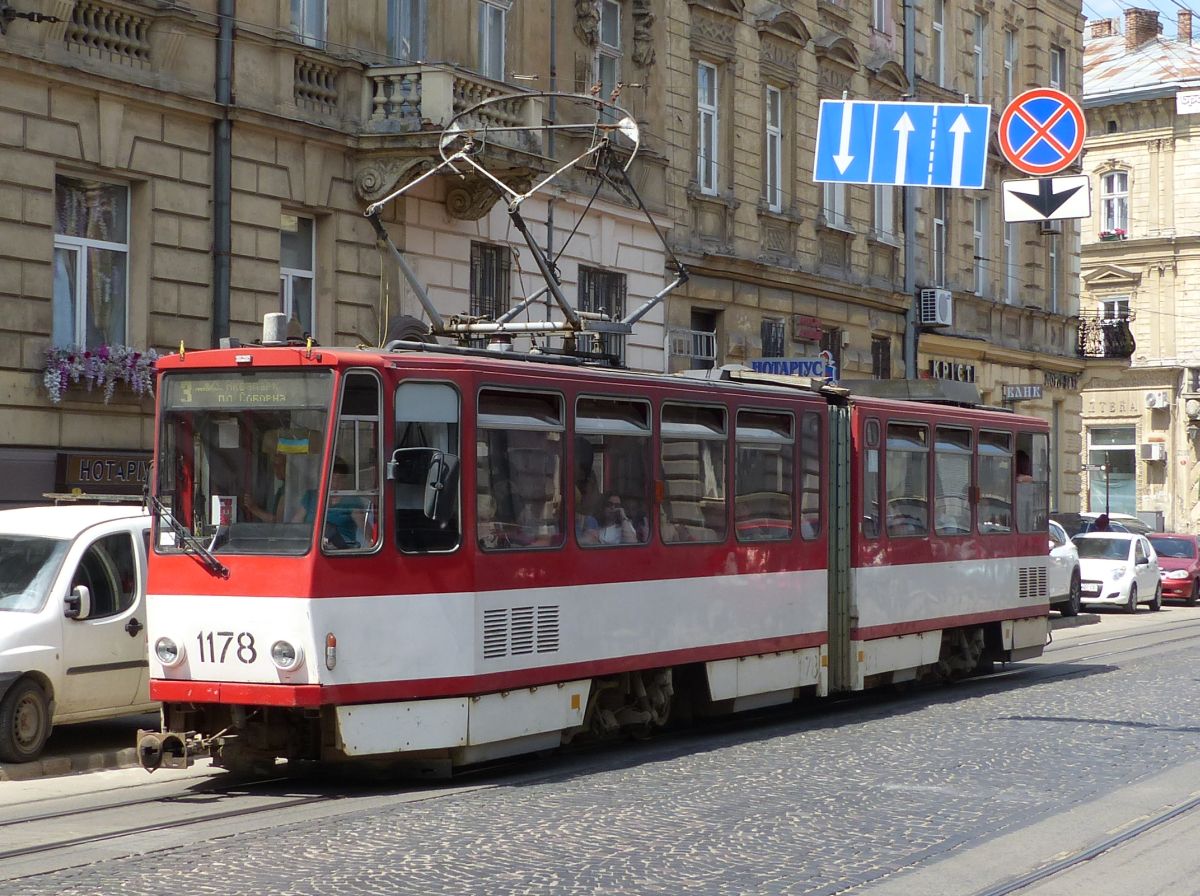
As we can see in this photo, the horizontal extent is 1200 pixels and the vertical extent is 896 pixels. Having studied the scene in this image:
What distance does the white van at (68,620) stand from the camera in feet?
39.0

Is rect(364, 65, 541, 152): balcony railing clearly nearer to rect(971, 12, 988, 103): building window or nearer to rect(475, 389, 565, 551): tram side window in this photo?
rect(475, 389, 565, 551): tram side window

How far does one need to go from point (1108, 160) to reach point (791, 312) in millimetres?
35416

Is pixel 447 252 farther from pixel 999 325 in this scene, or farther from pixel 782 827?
pixel 999 325

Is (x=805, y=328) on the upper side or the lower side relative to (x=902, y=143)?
lower

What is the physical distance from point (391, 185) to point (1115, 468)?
152ft

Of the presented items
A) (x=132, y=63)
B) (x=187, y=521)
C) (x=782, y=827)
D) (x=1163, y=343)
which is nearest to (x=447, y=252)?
(x=132, y=63)

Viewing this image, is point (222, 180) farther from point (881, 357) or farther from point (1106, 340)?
point (1106, 340)

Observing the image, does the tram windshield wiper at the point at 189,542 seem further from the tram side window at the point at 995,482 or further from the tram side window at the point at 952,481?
the tram side window at the point at 995,482

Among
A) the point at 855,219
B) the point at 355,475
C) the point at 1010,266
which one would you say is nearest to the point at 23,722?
the point at 355,475

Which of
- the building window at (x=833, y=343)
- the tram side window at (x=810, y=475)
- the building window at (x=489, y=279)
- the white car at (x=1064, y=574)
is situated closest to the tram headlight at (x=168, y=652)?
the tram side window at (x=810, y=475)

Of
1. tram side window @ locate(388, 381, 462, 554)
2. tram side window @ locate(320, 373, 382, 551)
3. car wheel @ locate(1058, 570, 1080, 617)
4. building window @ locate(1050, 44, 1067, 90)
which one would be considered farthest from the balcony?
building window @ locate(1050, 44, 1067, 90)

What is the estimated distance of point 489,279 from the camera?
2422cm

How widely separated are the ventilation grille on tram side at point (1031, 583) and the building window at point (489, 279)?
26.3ft

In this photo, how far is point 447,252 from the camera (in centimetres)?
2311
